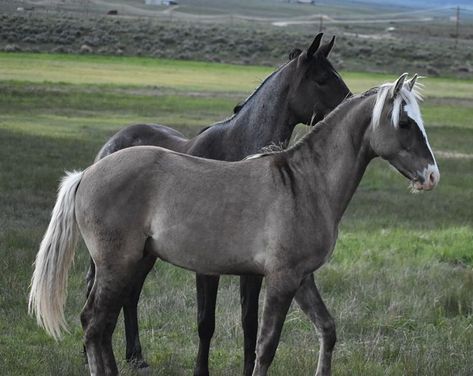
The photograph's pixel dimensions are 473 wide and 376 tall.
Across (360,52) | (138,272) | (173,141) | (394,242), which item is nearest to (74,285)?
(173,141)

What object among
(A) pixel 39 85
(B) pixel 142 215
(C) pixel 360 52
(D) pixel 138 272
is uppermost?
(B) pixel 142 215

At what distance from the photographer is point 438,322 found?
855cm

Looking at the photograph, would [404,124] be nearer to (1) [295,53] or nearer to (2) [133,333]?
(1) [295,53]

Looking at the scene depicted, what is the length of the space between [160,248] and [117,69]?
1653 inches

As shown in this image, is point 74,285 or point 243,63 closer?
point 74,285

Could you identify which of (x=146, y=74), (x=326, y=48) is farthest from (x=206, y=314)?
(x=146, y=74)

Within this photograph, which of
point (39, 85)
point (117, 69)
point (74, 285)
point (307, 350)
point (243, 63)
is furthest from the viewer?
point (243, 63)

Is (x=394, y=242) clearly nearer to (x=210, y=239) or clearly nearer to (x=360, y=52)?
(x=210, y=239)

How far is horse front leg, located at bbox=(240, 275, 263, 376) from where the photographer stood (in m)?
6.68

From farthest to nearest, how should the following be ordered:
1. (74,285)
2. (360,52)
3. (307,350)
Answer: (360,52), (74,285), (307,350)

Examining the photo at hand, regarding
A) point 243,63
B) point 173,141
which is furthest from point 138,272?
point 243,63

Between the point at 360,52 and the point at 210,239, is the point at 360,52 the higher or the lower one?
the lower one

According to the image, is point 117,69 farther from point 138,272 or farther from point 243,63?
point 138,272

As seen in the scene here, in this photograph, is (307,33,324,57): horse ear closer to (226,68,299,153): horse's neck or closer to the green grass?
(226,68,299,153): horse's neck
